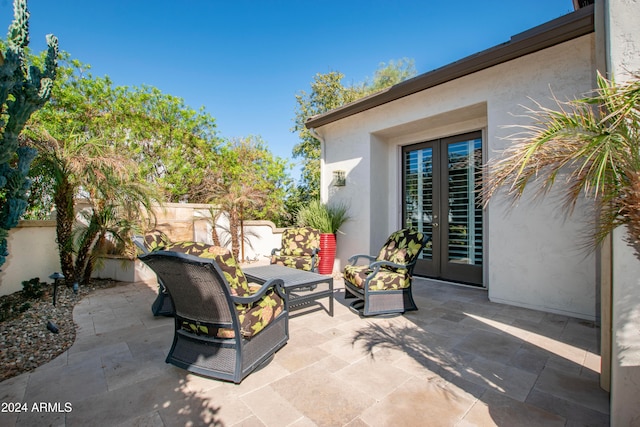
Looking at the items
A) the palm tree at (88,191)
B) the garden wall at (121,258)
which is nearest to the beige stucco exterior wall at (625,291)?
the palm tree at (88,191)

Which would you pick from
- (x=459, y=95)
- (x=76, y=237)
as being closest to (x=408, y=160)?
(x=459, y=95)

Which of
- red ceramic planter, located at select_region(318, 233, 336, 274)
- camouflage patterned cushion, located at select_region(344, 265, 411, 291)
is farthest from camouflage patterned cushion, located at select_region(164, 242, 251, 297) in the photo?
red ceramic planter, located at select_region(318, 233, 336, 274)

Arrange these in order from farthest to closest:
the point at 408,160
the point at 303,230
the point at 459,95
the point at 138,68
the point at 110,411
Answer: the point at 138,68 < the point at 408,160 < the point at 303,230 < the point at 459,95 < the point at 110,411

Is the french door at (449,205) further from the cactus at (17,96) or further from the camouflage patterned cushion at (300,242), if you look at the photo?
the cactus at (17,96)

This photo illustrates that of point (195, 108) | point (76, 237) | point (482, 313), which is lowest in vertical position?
point (482, 313)

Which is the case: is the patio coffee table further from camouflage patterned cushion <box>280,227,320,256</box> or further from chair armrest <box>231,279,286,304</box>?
camouflage patterned cushion <box>280,227,320,256</box>

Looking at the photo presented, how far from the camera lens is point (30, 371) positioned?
245 centimetres

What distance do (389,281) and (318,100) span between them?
43.7 ft

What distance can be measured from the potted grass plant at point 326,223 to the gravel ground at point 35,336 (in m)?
4.42

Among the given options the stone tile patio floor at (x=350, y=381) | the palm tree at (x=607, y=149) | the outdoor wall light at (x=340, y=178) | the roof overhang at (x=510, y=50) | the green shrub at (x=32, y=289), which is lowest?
the stone tile patio floor at (x=350, y=381)

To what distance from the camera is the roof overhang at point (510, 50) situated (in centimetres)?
363

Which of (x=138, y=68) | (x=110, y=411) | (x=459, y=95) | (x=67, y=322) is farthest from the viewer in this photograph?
(x=138, y=68)

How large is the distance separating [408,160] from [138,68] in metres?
8.98

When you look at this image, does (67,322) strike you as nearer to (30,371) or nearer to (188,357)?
(30,371)
